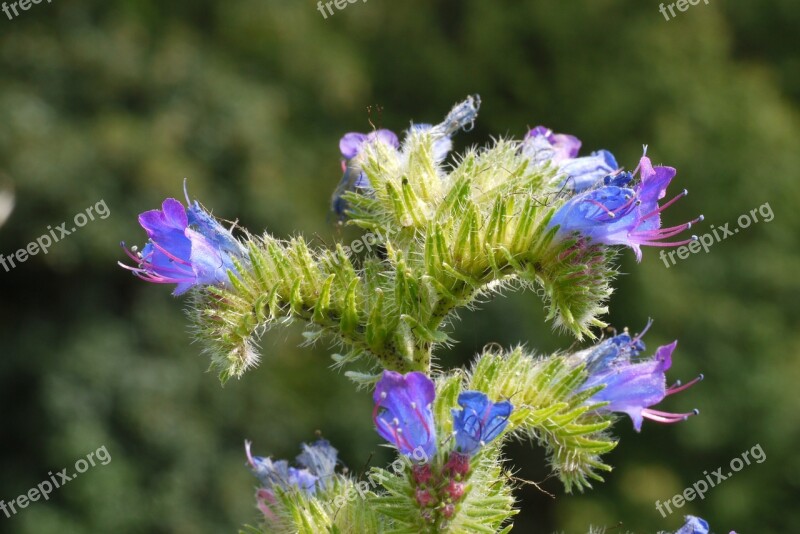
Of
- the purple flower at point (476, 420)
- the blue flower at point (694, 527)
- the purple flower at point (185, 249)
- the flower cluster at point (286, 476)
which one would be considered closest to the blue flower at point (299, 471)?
the flower cluster at point (286, 476)

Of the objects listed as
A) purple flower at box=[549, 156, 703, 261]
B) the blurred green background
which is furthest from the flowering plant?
the blurred green background

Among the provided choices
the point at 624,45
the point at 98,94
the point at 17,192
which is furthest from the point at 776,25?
the point at 17,192

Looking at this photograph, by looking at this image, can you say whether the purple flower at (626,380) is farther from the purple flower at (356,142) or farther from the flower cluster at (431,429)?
the purple flower at (356,142)

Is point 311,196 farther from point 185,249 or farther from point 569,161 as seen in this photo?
point 185,249

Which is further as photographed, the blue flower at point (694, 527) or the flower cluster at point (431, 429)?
the blue flower at point (694, 527)

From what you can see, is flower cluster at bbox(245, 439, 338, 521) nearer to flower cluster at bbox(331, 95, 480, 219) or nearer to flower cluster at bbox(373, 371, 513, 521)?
flower cluster at bbox(373, 371, 513, 521)

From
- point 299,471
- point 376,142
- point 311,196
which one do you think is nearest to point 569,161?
point 376,142
